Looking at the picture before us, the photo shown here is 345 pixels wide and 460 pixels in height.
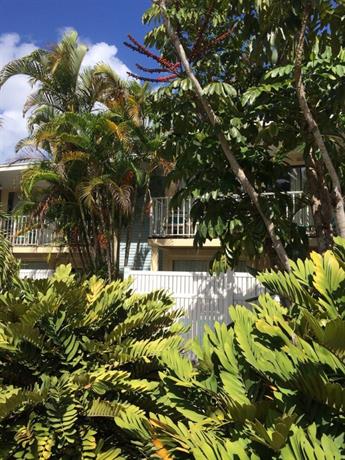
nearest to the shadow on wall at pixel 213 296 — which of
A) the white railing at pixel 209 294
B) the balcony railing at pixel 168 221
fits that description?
the white railing at pixel 209 294

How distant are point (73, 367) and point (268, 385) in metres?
1.81

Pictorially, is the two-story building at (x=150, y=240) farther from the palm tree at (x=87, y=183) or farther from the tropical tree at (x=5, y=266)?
the tropical tree at (x=5, y=266)

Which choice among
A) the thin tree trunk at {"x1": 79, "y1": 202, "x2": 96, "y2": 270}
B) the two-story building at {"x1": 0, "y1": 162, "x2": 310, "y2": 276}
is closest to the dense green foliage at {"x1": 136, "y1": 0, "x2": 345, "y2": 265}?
the two-story building at {"x1": 0, "y1": 162, "x2": 310, "y2": 276}

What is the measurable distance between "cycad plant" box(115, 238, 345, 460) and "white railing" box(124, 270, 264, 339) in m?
6.68

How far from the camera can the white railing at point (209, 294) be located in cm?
957

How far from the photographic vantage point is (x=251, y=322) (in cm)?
260

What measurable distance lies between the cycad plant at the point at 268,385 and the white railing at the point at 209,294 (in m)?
6.68

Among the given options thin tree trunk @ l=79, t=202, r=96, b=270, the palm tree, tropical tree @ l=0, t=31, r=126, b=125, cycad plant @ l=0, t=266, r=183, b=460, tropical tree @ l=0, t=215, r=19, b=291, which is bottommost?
cycad plant @ l=0, t=266, r=183, b=460

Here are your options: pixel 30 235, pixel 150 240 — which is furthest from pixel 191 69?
pixel 30 235

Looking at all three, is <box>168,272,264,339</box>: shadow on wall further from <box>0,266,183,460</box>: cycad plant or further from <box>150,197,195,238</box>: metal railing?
<box>0,266,183,460</box>: cycad plant

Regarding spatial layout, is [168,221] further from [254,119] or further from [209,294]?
[254,119]

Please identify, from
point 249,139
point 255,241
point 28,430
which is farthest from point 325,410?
point 249,139

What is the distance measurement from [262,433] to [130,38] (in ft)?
14.3

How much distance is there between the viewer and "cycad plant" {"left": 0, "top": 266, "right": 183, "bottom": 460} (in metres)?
3.28
